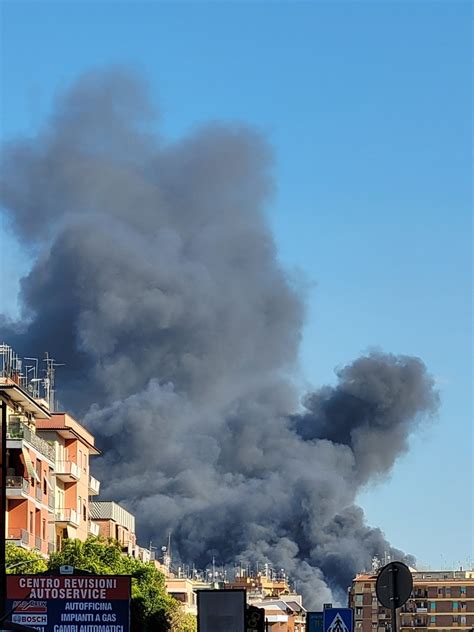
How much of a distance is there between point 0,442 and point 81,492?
95.4 metres

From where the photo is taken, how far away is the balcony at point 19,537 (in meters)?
92.2

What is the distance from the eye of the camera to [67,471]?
113688 mm

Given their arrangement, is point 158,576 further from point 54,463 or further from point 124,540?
point 124,540

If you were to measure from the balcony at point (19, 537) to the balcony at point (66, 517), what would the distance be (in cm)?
1432

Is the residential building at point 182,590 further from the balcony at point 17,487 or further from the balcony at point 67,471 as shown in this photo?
the balcony at point 17,487

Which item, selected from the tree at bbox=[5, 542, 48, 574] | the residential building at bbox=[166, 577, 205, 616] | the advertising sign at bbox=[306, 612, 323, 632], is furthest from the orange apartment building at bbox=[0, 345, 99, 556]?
the residential building at bbox=[166, 577, 205, 616]

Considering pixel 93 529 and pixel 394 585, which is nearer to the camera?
pixel 394 585

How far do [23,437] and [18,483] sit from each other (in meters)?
2.84

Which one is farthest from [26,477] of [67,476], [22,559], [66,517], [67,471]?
[67,471]

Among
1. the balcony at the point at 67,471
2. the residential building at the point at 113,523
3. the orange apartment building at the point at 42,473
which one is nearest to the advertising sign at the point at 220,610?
the orange apartment building at the point at 42,473

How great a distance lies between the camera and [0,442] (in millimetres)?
22859

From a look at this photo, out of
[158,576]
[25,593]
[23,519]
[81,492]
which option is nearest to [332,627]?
[25,593]

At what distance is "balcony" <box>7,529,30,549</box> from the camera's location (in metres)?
92.2

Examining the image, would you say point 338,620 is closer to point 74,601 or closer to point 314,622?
point 74,601
